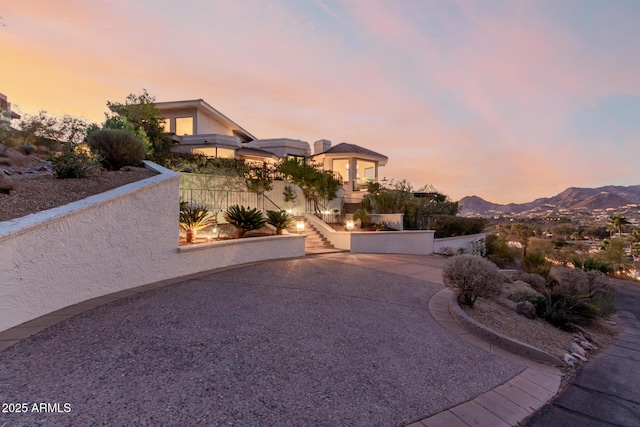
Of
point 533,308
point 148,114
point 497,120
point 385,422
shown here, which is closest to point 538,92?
point 497,120

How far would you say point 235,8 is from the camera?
1059cm

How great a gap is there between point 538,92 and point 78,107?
26337 mm

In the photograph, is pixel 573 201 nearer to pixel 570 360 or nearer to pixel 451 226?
pixel 451 226

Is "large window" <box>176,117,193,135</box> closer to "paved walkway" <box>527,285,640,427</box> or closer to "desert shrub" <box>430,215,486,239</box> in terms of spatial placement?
"desert shrub" <box>430,215,486,239</box>

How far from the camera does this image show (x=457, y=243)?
51.1 ft

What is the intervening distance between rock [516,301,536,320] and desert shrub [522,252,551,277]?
5565 mm

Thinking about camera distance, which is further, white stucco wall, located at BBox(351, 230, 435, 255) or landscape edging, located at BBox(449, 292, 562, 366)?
white stucco wall, located at BBox(351, 230, 435, 255)

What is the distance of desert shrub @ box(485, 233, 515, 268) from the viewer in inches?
602

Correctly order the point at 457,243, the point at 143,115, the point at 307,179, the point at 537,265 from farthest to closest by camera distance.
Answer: the point at 143,115
the point at 457,243
the point at 307,179
the point at 537,265

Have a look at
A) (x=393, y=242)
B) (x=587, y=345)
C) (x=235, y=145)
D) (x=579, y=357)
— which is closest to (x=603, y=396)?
(x=579, y=357)

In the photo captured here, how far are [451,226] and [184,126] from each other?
23.6 metres

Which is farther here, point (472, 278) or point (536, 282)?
point (536, 282)

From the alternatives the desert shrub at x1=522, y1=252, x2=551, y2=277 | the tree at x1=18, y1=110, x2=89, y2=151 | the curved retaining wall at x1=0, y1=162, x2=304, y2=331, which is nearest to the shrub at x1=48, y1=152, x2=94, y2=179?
the curved retaining wall at x1=0, y1=162, x2=304, y2=331

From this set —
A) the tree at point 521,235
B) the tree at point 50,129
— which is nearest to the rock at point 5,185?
the tree at point 50,129
